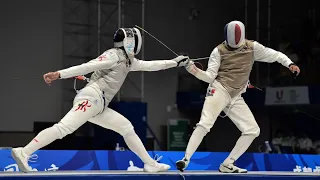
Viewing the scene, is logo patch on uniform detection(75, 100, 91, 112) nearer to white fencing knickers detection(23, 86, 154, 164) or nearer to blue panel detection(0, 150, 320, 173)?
white fencing knickers detection(23, 86, 154, 164)

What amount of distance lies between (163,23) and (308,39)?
3.44 meters

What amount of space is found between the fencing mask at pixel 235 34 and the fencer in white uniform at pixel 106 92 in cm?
50

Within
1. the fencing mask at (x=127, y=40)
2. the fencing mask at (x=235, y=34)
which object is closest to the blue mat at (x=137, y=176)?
the fencing mask at (x=127, y=40)

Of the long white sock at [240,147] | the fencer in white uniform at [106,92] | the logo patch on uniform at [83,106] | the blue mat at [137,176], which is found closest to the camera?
the blue mat at [137,176]

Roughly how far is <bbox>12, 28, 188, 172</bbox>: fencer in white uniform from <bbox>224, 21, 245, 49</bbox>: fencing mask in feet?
1.64

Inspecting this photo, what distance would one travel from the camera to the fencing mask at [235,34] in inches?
209

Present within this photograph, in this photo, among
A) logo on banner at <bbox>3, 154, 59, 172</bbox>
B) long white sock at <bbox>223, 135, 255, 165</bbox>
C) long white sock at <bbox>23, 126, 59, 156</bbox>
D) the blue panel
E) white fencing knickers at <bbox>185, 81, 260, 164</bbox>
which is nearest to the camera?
long white sock at <bbox>23, 126, 59, 156</bbox>

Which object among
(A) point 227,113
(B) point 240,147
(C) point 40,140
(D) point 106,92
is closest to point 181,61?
(A) point 227,113

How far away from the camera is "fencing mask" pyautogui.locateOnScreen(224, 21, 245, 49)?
532 cm

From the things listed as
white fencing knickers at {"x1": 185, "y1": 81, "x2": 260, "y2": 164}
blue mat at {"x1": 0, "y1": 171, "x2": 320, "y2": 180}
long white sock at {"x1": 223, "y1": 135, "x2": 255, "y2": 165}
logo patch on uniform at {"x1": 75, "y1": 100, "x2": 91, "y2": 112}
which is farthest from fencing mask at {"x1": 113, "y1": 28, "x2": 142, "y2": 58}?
long white sock at {"x1": 223, "y1": 135, "x2": 255, "y2": 165}

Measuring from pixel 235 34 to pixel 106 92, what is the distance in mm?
1184

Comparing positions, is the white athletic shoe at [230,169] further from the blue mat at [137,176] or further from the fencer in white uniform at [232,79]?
the blue mat at [137,176]

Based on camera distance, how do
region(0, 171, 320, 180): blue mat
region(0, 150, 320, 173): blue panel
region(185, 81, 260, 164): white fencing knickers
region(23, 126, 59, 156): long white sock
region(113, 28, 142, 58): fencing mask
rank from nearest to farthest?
region(0, 171, 320, 180): blue mat → region(23, 126, 59, 156): long white sock → region(113, 28, 142, 58): fencing mask → region(185, 81, 260, 164): white fencing knickers → region(0, 150, 320, 173): blue panel

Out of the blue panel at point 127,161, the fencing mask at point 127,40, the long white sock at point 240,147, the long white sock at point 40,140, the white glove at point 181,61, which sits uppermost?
the fencing mask at point 127,40
